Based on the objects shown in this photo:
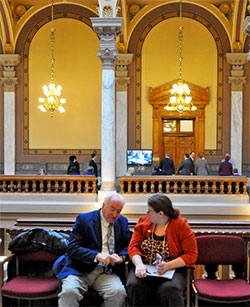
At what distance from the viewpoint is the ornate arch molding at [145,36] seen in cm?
1491

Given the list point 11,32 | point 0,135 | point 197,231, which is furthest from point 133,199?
point 11,32

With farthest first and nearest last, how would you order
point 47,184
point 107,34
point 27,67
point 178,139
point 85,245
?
point 178,139 → point 27,67 → point 47,184 → point 107,34 → point 85,245

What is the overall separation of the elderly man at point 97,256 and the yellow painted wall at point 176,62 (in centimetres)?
1092

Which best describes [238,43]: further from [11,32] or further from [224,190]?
[11,32]

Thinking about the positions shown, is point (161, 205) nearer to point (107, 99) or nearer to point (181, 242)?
point (181, 242)

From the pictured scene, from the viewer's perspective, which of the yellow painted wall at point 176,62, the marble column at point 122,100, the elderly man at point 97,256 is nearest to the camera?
the elderly man at point 97,256

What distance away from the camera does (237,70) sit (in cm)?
1474

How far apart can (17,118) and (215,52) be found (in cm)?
721

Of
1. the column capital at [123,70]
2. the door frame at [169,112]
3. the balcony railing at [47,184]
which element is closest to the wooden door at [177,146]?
the door frame at [169,112]

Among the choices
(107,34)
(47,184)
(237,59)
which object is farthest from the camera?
(237,59)

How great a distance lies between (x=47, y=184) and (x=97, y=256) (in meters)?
6.61

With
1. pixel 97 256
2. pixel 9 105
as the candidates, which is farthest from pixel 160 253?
pixel 9 105

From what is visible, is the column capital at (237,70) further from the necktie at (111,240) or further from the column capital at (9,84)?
Result: the necktie at (111,240)

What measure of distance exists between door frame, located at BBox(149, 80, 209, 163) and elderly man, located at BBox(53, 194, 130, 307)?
10798mm
